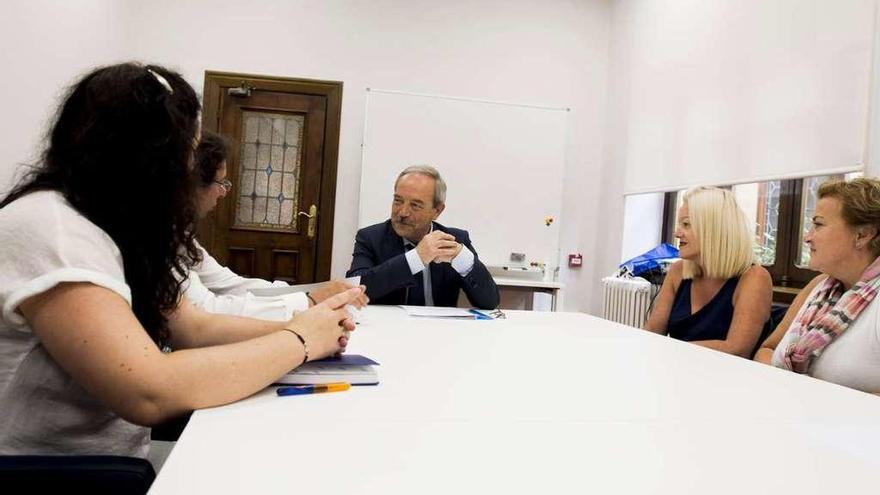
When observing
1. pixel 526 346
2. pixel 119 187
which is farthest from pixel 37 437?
pixel 526 346

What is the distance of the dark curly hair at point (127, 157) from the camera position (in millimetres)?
878

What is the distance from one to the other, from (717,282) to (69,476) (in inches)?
87.7

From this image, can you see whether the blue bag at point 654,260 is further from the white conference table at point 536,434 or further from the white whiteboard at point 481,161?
the white conference table at point 536,434

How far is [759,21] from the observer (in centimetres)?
316

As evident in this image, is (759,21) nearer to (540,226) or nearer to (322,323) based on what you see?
(540,226)

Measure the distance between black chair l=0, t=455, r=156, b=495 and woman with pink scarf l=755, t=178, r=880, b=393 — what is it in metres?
1.62

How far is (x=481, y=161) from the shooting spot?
176 inches

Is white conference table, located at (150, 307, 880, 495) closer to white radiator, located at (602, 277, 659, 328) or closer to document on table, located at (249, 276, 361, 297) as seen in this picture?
document on table, located at (249, 276, 361, 297)

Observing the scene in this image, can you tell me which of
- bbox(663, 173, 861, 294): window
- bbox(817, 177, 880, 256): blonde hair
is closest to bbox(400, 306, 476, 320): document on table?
bbox(817, 177, 880, 256): blonde hair

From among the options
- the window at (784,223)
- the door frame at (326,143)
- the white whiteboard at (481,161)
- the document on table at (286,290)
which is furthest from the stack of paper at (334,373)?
the door frame at (326,143)

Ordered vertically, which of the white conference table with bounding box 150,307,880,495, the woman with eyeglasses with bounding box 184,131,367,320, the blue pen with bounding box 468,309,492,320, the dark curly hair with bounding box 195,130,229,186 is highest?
the dark curly hair with bounding box 195,130,229,186

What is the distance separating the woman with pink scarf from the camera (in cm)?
157

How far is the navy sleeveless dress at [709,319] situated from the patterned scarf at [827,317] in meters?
0.46

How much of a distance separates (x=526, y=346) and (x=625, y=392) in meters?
0.50
